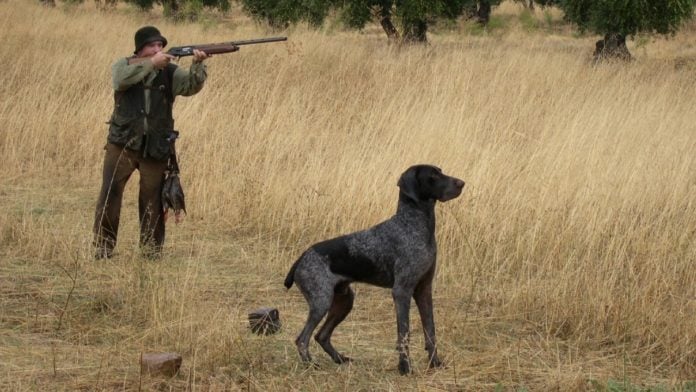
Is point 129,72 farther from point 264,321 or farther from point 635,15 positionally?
point 635,15

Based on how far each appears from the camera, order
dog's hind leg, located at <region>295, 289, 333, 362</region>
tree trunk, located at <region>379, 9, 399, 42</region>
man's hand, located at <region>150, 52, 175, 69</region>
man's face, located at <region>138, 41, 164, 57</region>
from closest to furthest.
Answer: dog's hind leg, located at <region>295, 289, 333, 362</region>, man's hand, located at <region>150, 52, 175, 69</region>, man's face, located at <region>138, 41, 164, 57</region>, tree trunk, located at <region>379, 9, 399, 42</region>

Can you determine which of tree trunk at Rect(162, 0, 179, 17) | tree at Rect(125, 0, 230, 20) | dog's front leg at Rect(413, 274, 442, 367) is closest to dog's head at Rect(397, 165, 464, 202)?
dog's front leg at Rect(413, 274, 442, 367)

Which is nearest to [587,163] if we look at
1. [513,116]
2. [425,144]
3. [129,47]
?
[425,144]

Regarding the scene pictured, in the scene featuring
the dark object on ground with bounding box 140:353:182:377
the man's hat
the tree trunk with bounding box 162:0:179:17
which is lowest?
the tree trunk with bounding box 162:0:179:17

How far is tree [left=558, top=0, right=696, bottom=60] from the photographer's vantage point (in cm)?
1897

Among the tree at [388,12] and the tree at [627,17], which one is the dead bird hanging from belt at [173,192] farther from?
the tree at [627,17]

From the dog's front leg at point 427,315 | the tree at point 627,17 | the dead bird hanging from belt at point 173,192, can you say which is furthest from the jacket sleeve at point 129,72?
the tree at point 627,17

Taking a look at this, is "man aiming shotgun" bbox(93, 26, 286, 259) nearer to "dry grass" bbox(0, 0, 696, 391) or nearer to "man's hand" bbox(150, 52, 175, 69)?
"man's hand" bbox(150, 52, 175, 69)

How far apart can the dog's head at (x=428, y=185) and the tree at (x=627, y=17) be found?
14.1 metres

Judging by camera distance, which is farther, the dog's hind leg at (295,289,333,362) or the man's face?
the man's face

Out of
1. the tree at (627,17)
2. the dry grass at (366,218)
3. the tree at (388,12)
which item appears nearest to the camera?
the dry grass at (366,218)

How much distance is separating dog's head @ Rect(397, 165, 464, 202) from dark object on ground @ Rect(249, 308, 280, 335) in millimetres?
1171

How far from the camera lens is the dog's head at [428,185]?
5.10m

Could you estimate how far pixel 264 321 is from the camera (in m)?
5.80
